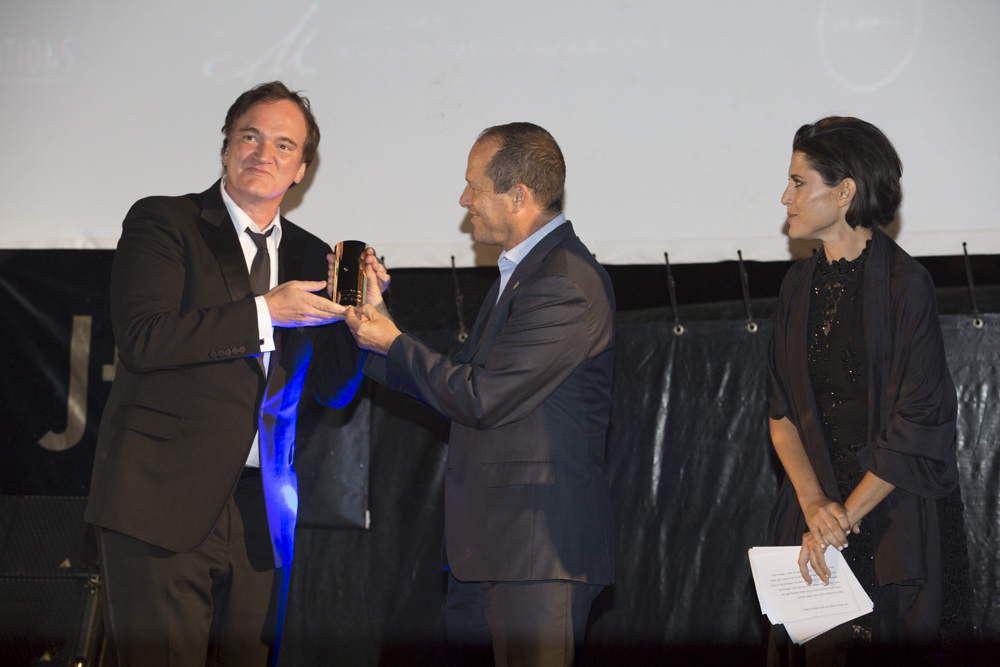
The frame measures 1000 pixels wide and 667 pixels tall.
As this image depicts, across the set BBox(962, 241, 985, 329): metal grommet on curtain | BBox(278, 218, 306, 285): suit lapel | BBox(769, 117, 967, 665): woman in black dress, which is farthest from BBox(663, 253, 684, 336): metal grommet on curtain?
BBox(278, 218, 306, 285): suit lapel

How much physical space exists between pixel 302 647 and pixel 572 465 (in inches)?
73.5

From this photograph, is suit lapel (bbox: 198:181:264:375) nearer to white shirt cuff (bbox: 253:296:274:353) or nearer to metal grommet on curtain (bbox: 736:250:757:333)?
white shirt cuff (bbox: 253:296:274:353)

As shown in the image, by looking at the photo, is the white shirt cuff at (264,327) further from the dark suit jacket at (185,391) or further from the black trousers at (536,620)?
the black trousers at (536,620)

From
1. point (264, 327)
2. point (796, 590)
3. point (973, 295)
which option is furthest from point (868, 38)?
point (264, 327)

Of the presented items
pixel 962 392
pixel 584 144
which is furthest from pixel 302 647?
pixel 962 392

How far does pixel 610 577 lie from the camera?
195 centimetres

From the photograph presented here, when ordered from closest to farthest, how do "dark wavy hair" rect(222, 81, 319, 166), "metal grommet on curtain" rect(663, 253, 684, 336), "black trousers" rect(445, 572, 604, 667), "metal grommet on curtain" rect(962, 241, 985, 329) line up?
1. "black trousers" rect(445, 572, 604, 667)
2. "dark wavy hair" rect(222, 81, 319, 166)
3. "metal grommet on curtain" rect(962, 241, 985, 329)
4. "metal grommet on curtain" rect(663, 253, 684, 336)

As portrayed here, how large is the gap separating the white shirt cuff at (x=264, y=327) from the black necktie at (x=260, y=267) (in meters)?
0.24

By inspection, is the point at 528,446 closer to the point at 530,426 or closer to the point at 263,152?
the point at 530,426

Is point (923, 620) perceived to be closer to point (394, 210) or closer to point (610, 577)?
point (610, 577)

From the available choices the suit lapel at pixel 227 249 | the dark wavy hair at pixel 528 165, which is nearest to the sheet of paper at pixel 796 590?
the dark wavy hair at pixel 528 165

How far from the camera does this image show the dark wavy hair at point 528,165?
7.07 feet

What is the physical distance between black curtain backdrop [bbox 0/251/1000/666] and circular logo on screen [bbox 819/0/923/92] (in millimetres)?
916

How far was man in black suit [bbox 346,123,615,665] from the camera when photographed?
1.85 metres
